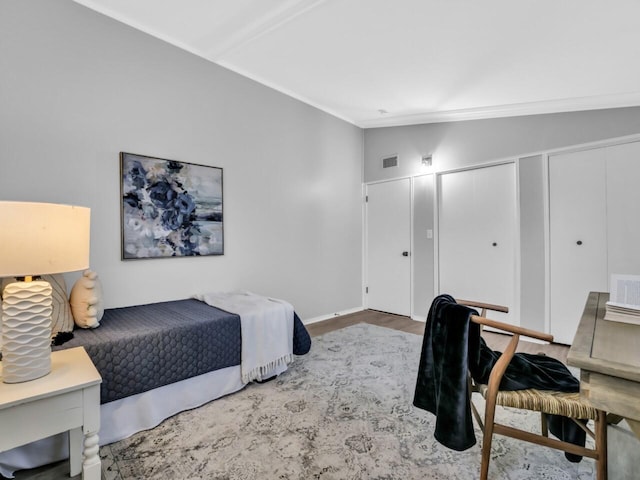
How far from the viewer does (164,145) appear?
2.79 metres

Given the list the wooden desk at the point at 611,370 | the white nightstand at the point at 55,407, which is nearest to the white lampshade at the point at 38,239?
the white nightstand at the point at 55,407

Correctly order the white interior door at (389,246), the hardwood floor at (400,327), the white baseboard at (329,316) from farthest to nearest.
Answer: the white interior door at (389,246)
the white baseboard at (329,316)
the hardwood floor at (400,327)

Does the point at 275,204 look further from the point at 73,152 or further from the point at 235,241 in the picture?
the point at 73,152

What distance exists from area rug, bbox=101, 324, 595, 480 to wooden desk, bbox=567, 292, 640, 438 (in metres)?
0.78

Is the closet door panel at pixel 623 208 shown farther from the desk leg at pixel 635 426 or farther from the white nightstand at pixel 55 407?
the white nightstand at pixel 55 407

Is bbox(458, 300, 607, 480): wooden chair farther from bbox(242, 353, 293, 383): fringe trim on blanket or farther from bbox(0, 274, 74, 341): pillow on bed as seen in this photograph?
bbox(0, 274, 74, 341): pillow on bed

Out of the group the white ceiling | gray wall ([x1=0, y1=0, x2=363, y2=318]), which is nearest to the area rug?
gray wall ([x1=0, y1=0, x2=363, y2=318])

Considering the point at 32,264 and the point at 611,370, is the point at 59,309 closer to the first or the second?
the point at 32,264

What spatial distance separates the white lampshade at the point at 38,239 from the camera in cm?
112

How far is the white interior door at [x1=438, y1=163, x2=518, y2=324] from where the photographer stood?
3.55 m

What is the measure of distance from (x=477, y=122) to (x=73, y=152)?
12.8 feet

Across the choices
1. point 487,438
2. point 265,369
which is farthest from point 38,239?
point 487,438

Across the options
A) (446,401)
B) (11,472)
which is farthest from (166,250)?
(446,401)

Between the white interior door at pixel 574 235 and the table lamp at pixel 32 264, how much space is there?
3833 millimetres
